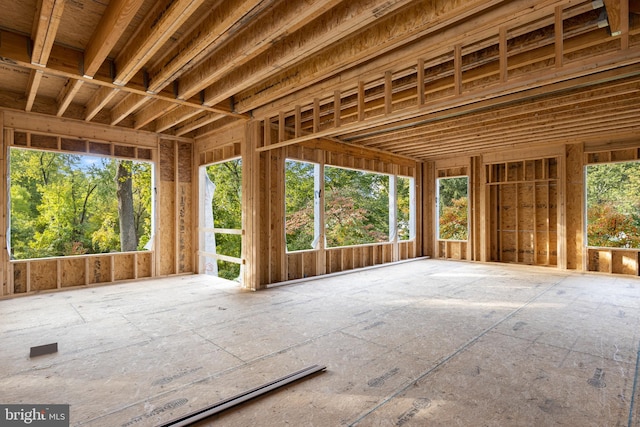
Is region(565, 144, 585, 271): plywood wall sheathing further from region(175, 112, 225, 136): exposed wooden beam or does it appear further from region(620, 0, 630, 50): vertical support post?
region(175, 112, 225, 136): exposed wooden beam

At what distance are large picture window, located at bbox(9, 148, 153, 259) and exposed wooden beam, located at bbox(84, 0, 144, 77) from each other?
29.2ft

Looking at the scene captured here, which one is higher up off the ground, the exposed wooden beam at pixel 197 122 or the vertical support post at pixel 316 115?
the exposed wooden beam at pixel 197 122

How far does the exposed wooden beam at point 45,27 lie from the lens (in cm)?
286

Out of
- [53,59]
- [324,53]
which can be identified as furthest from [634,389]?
[53,59]

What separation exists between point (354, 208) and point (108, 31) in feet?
41.1

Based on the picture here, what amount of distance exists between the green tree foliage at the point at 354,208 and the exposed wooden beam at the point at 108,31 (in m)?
11.0

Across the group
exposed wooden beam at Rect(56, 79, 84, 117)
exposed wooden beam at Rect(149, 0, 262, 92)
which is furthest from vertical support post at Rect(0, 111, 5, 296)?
exposed wooden beam at Rect(149, 0, 262, 92)

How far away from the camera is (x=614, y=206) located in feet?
43.7

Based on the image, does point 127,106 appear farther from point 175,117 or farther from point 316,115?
point 316,115

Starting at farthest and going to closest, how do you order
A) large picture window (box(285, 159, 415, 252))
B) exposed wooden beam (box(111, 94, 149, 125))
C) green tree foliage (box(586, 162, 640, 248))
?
1. large picture window (box(285, 159, 415, 252))
2. green tree foliage (box(586, 162, 640, 248))
3. exposed wooden beam (box(111, 94, 149, 125))

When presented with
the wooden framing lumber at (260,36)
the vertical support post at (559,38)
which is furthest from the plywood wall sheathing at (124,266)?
the vertical support post at (559,38)

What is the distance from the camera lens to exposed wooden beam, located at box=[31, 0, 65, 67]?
286 centimetres

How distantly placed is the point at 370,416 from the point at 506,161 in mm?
9288

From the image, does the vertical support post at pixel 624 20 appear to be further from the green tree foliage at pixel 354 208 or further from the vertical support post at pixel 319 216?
the green tree foliage at pixel 354 208
